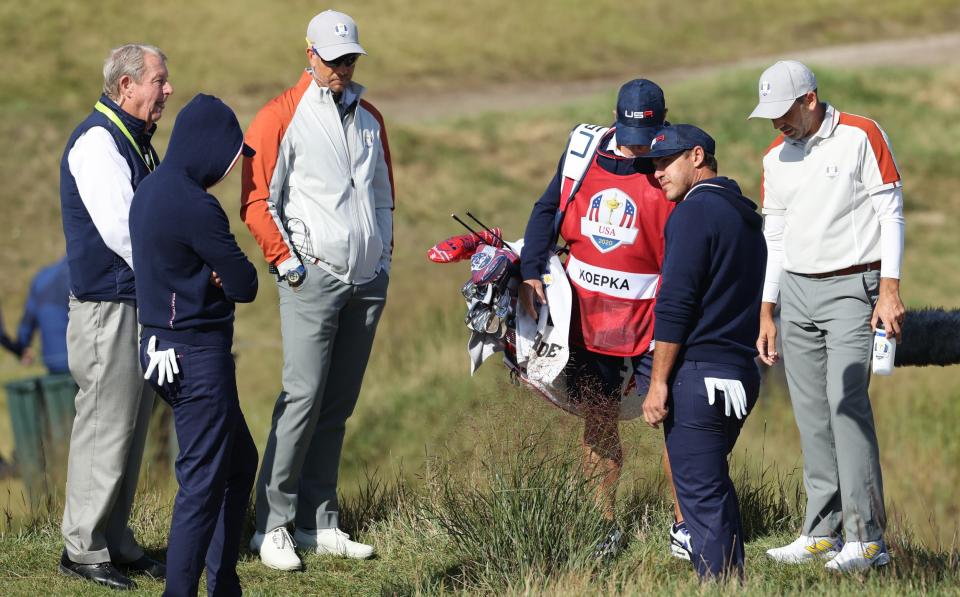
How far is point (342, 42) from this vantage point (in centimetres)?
568

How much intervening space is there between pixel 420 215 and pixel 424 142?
10.8 ft

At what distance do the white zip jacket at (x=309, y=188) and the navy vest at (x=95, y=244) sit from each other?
0.51 meters

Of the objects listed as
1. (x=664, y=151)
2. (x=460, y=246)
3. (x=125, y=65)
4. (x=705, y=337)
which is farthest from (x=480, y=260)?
(x=125, y=65)

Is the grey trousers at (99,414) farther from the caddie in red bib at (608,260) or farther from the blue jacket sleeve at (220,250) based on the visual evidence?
the caddie in red bib at (608,260)

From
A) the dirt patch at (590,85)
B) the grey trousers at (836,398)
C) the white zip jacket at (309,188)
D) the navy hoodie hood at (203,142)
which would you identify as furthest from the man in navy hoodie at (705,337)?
the dirt patch at (590,85)

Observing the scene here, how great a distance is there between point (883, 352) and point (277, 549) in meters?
2.68

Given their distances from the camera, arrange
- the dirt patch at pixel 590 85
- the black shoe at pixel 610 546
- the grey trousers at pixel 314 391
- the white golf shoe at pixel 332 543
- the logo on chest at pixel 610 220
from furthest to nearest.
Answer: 1. the dirt patch at pixel 590 85
2. the white golf shoe at pixel 332 543
3. the grey trousers at pixel 314 391
4. the logo on chest at pixel 610 220
5. the black shoe at pixel 610 546

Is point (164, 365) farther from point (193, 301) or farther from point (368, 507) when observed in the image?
point (368, 507)

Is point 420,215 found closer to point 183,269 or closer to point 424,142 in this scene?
point 424,142

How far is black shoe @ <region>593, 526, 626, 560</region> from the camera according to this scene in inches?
209

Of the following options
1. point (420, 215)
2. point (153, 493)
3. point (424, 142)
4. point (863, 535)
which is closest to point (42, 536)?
point (153, 493)

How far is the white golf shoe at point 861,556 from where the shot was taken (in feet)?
17.6

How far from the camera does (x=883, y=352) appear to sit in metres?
5.39

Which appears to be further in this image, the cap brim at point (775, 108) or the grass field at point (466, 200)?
the grass field at point (466, 200)
